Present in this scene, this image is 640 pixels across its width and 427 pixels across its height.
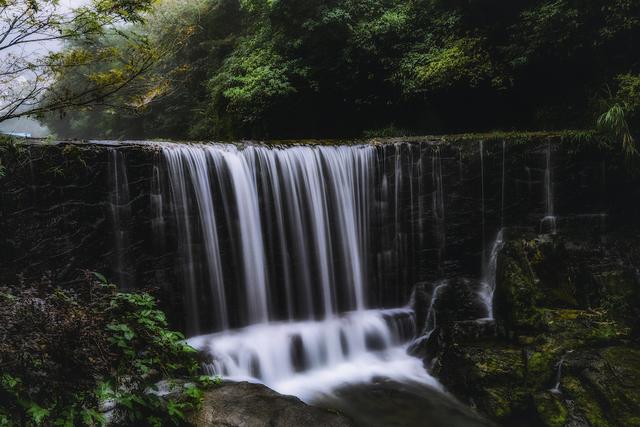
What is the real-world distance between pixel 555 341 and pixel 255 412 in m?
4.63

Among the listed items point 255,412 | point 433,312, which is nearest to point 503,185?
point 433,312

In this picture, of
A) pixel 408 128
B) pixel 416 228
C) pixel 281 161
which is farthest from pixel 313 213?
Answer: pixel 408 128

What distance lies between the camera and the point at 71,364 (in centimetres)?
363

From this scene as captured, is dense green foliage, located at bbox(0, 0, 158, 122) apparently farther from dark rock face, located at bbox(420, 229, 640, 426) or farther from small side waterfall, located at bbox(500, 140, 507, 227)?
small side waterfall, located at bbox(500, 140, 507, 227)

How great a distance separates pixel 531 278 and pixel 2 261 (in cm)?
818

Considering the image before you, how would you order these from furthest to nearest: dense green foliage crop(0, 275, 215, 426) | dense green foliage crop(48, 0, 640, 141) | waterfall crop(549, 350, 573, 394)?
dense green foliage crop(48, 0, 640, 141), waterfall crop(549, 350, 573, 394), dense green foliage crop(0, 275, 215, 426)

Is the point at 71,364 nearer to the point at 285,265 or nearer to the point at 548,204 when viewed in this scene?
the point at 285,265

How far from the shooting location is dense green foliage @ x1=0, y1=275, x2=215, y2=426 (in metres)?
3.44

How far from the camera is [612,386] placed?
5.63 metres

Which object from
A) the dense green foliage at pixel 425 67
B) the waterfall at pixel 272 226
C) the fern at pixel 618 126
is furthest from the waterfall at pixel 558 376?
the dense green foliage at pixel 425 67

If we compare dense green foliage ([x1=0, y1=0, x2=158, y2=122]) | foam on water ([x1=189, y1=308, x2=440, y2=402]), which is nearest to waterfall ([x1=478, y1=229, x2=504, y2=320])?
foam on water ([x1=189, y1=308, x2=440, y2=402])

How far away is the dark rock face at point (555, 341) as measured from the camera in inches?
225

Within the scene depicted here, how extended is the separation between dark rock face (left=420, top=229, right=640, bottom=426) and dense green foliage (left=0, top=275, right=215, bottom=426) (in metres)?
4.36

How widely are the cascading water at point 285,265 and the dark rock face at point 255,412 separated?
1.69 metres
